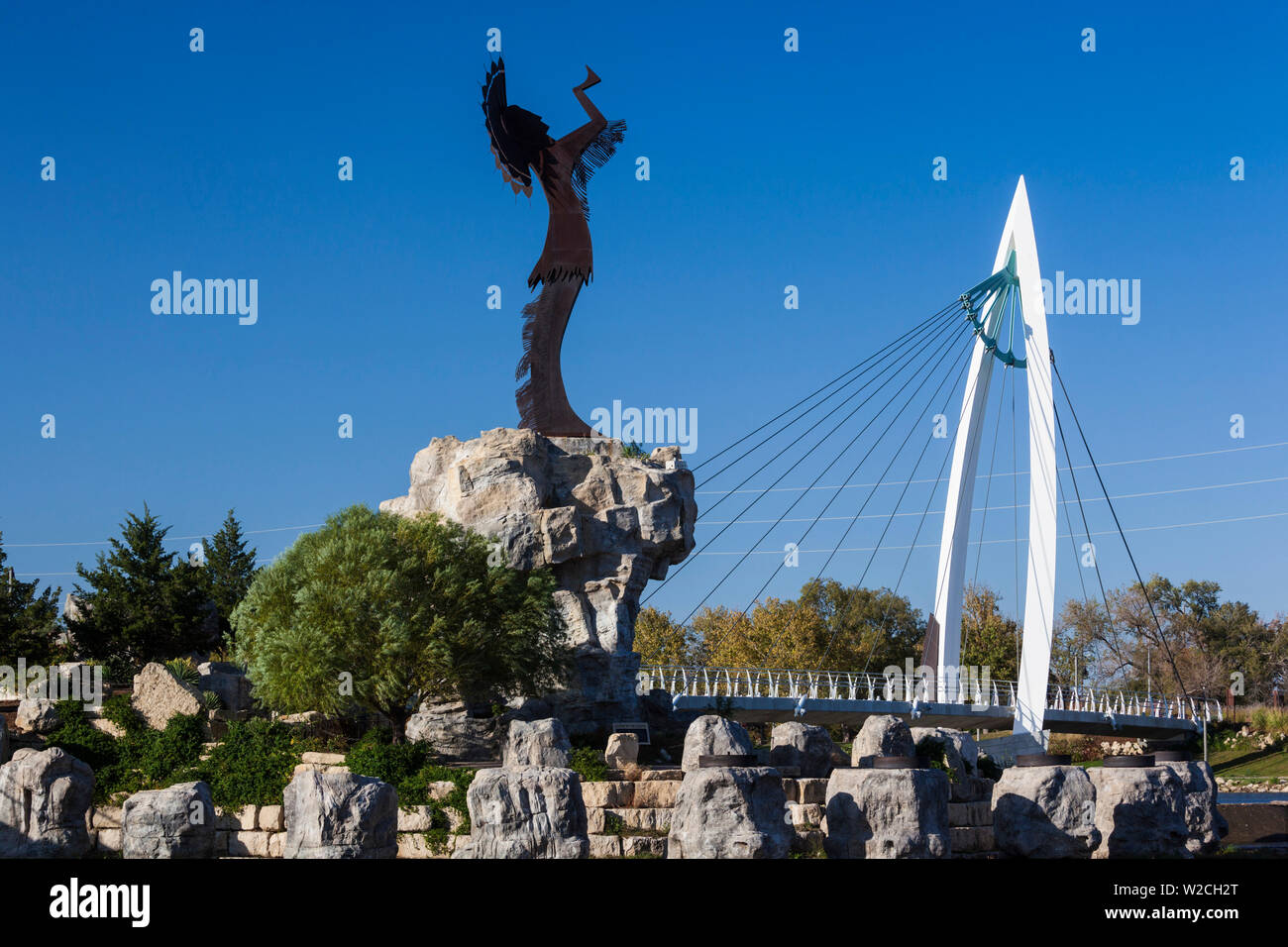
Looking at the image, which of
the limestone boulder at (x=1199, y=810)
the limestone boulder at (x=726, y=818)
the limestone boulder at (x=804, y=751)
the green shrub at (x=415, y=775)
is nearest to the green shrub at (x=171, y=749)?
the green shrub at (x=415, y=775)

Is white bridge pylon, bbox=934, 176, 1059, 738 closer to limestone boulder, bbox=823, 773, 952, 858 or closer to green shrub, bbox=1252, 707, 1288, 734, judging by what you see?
green shrub, bbox=1252, 707, 1288, 734

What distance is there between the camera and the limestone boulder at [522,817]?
14930 mm

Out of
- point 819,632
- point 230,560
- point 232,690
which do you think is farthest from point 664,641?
point 232,690

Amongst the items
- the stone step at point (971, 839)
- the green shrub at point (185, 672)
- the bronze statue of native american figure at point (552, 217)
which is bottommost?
the stone step at point (971, 839)

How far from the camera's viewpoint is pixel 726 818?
15.7m

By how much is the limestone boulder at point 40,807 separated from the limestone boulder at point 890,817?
10045 millimetres

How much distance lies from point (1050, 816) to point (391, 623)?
1315 cm

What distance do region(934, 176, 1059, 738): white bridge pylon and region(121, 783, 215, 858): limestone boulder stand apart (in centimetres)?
2872

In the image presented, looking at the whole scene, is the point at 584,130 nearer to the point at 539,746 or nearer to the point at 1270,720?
the point at 539,746

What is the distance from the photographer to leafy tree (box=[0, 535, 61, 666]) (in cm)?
3338

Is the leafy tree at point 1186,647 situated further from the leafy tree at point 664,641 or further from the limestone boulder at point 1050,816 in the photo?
the limestone boulder at point 1050,816
